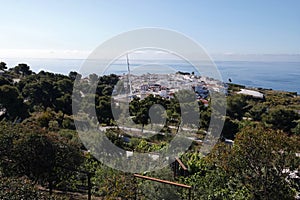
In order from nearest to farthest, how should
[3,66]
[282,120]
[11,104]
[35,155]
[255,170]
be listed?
[255,170], [35,155], [11,104], [282,120], [3,66]

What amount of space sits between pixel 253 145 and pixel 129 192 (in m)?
1.62

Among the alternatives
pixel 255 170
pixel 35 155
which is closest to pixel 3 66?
pixel 35 155

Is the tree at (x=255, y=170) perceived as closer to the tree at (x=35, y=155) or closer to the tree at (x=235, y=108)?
the tree at (x=35, y=155)

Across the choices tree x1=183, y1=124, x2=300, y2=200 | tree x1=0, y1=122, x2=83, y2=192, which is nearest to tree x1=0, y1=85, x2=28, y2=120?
tree x1=0, y1=122, x2=83, y2=192

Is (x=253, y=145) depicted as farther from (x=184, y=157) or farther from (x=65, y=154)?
(x=65, y=154)

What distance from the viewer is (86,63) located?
389 cm

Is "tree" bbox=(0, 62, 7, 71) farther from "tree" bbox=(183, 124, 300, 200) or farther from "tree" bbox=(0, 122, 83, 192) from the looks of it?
"tree" bbox=(183, 124, 300, 200)

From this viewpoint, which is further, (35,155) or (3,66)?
(3,66)

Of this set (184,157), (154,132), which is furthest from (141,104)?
(184,157)

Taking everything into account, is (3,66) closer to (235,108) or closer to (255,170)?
(235,108)

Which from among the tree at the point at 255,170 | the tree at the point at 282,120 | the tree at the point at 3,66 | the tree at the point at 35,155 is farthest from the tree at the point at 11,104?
the tree at the point at 3,66

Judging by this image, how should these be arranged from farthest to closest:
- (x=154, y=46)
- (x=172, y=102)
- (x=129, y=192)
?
(x=172, y=102) → (x=154, y=46) → (x=129, y=192)

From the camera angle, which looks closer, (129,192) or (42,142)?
(129,192)

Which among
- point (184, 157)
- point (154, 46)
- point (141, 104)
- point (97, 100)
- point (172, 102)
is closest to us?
point (154, 46)
